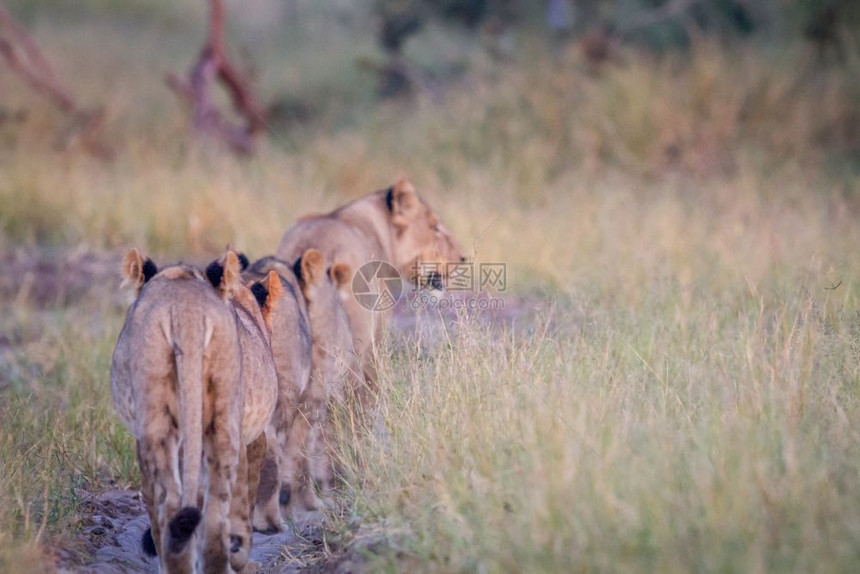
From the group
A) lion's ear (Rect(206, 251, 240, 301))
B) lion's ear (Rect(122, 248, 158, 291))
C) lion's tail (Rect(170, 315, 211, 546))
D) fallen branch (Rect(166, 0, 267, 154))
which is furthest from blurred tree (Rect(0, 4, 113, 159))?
lion's tail (Rect(170, 315, 211, 546))

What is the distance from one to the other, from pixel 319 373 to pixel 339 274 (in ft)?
1.69

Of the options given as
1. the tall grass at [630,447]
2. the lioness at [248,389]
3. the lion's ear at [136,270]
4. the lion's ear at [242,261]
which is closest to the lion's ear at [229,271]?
the lioness at [248,389]

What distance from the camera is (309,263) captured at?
17.6ft

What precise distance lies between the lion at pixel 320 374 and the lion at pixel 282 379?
121 millimetres

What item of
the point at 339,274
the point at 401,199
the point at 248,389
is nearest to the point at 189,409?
the point at 248,389

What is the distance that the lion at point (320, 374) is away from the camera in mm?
5359

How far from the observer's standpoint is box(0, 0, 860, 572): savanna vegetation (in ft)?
12.0

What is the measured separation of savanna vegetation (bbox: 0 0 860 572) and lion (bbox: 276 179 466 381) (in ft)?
1.21

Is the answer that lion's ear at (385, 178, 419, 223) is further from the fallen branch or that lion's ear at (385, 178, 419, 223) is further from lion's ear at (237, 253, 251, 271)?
the fallen branch

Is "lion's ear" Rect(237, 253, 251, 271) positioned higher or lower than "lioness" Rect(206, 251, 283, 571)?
higher

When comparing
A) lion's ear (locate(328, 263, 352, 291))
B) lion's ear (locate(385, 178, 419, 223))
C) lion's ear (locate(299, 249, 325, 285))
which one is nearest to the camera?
lion's ear (locate(299, 249, 325, 285))

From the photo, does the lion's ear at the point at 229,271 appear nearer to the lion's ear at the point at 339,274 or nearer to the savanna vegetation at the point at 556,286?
the savanna vegetation at the point at 556,286

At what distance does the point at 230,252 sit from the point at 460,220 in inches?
209

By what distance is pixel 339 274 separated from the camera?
5.64 meters
